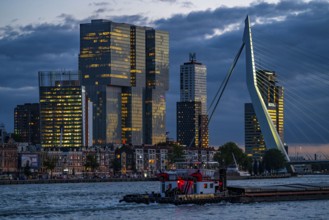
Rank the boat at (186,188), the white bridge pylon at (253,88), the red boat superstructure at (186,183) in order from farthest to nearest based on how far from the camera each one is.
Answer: the white bridge pylon at (253,88), the red boat superstructure at (186,183), the boat at (186,188)

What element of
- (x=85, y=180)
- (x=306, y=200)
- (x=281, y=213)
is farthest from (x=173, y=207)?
(x=85, y=180)

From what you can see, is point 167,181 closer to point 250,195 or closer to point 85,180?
point 250,195

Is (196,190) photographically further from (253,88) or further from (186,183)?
(253,88)

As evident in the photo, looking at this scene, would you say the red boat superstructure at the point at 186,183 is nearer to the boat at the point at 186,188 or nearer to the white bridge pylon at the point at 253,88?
the boat at the point at 186,188

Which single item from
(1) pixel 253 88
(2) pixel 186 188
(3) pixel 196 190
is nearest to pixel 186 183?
(2) pixel 186 188

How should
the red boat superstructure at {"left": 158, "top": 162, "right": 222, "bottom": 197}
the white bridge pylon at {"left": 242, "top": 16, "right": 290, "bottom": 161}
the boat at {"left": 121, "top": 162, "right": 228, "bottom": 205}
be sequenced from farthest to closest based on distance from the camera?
the white bridge pylon at {"left": 242, "top": 16, "right": 290, "bottom": 161} < the red boat superstructure at {"left": 158, "top": 162, "right": 222, "bottom": 197} < the boat at {"left": 121, "top": 162, "right": 228, "bottom": 205}

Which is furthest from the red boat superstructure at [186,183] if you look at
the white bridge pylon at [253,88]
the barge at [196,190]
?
the white bridge pylon at [253,88]

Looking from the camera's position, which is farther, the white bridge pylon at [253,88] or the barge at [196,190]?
the white bridge pylon at [253,88]

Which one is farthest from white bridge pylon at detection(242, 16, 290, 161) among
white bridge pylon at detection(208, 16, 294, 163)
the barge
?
the barge

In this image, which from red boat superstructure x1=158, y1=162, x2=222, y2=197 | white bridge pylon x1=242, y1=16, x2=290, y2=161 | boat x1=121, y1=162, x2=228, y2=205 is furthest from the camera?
white bridge pylon x1=242, y1=16, x2=290, y2=161

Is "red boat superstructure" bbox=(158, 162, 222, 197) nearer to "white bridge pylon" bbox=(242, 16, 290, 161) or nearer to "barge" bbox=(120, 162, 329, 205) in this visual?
"barge" bbox=(120, 162, 329, 205)

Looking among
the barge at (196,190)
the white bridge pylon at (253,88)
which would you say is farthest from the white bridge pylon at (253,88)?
the barge at (196,190)

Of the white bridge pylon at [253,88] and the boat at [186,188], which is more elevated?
the white bridge pylon at [253,88]

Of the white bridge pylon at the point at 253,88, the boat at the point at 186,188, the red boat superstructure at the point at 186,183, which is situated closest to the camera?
the boat at the point at 186,188
